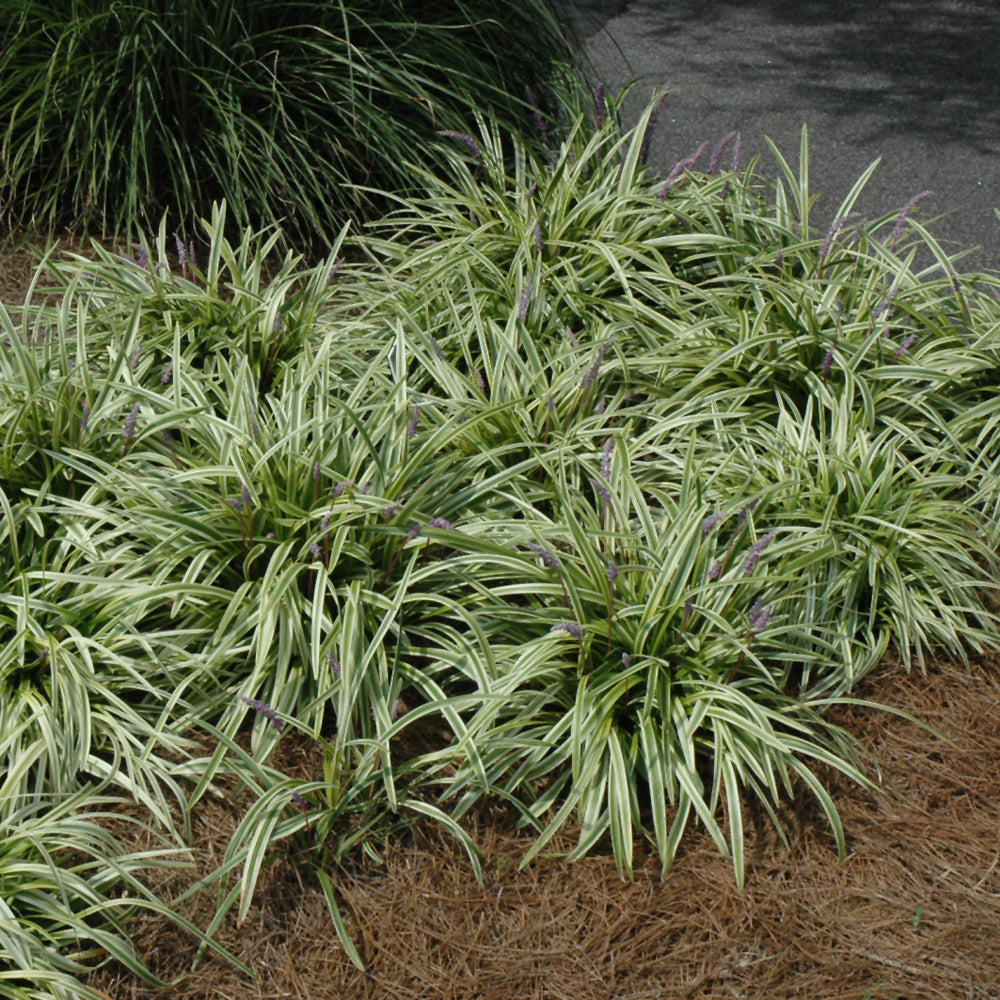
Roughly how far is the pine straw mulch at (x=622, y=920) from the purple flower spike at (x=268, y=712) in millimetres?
170

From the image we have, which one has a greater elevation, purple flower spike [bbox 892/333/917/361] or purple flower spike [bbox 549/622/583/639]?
purple flower spike [bbox 892/333/917/361]

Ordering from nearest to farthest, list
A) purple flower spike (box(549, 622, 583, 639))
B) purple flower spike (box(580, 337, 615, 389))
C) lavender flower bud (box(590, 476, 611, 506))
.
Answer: purple flower spike (box(549, 622, 583, 639)) → lavender flower bud (box(590, 476, 611, 506)) → purple flower spike (box(580, 337, 615, 389))

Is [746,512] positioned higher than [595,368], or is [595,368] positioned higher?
[595,368]

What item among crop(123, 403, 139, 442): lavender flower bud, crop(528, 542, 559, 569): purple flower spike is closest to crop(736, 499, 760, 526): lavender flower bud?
crop(528, 542, 559, 569): purple flower spike

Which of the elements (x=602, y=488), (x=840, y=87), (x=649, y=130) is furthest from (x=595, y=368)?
(x=840, y=87)

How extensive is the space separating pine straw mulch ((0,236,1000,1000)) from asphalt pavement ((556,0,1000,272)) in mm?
2940

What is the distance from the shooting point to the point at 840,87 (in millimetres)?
6090

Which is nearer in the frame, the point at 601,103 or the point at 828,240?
the point at 828,240

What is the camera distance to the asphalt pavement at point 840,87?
5.28 m

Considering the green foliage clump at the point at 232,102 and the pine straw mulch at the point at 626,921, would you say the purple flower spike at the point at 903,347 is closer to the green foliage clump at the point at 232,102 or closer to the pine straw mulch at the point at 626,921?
the pine straw mulch at the point at 626,921

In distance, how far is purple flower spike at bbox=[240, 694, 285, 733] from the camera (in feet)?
7.57

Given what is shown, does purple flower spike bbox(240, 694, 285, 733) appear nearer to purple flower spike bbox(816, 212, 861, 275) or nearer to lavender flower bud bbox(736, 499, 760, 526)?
lavender flower bud bbox(736, 499, 760, 526)

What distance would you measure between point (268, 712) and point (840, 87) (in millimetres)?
4975

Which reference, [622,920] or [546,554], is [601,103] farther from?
[622,920]
